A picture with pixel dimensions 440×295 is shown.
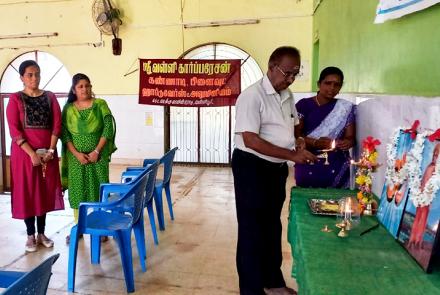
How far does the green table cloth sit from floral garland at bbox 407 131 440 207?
0.19 meters

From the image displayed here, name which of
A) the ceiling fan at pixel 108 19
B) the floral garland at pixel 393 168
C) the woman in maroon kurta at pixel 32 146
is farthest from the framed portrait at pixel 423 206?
the ceiling fan at pixel 108 19

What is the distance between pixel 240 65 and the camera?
5.89 meters

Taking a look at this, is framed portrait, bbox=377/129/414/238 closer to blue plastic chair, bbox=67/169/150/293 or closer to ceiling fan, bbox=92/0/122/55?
blue plastic chair, bbox=67/169/150/293

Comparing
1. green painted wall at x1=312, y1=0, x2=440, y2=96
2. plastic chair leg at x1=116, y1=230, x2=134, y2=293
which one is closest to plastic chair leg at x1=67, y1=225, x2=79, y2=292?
plastic chair leg at x1=116, y1=230, x2=134, y2=293

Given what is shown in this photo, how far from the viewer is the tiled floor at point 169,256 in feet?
7.61

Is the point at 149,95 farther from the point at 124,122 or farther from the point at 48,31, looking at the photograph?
the point at 48,31

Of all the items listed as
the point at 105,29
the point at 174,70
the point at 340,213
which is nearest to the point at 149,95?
the point at 174,70

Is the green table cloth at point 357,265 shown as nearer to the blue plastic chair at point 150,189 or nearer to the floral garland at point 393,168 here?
the floral garland at point 393,168

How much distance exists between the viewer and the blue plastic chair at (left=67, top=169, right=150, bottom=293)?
2.21 m

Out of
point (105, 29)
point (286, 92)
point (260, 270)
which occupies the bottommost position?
point (260, 270)

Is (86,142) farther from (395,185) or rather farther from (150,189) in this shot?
(395,185)

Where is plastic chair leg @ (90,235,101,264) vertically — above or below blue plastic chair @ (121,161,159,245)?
below

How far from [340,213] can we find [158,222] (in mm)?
2163

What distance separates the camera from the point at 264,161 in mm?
1826
